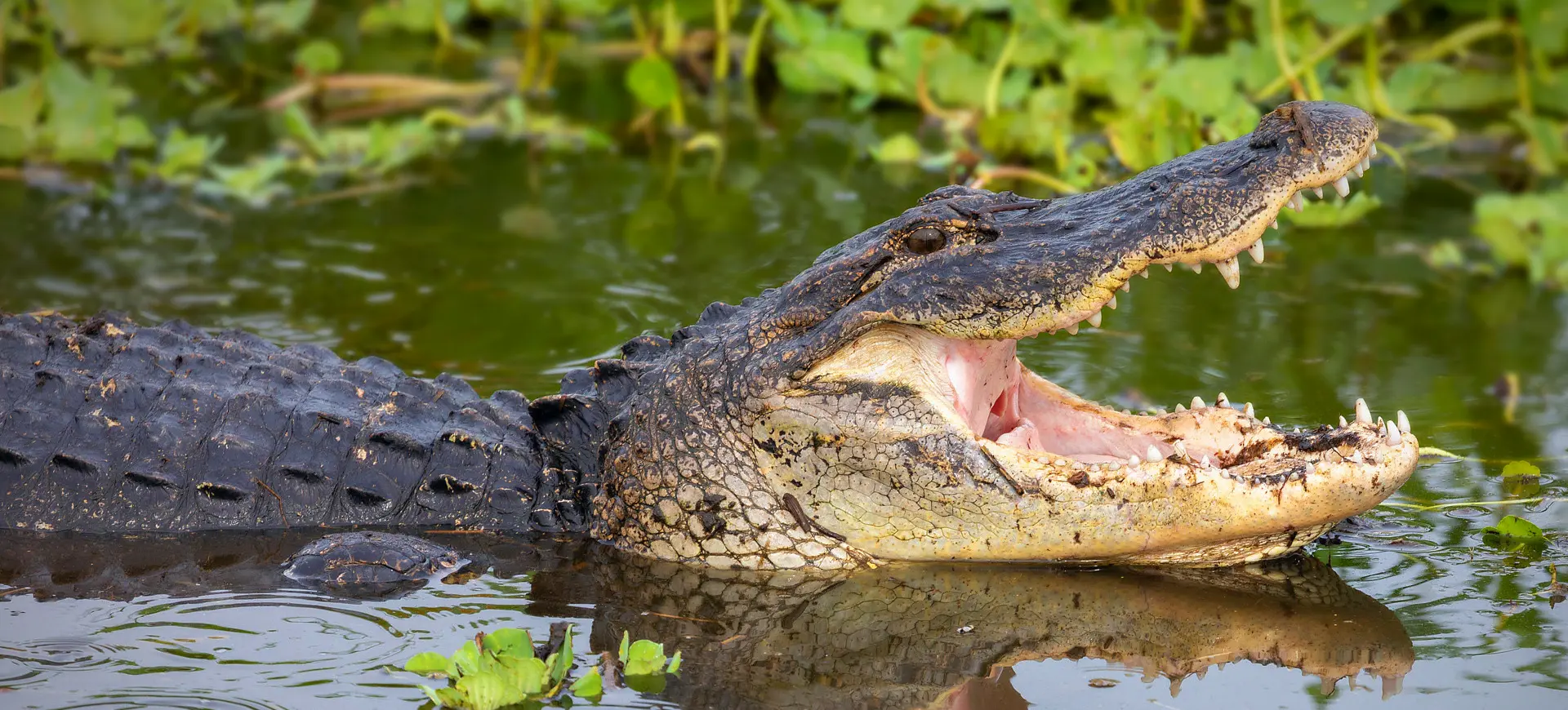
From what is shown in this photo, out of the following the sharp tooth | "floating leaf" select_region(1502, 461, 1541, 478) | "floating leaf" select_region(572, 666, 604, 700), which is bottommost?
"floating leaf" select_region(572, 666, 604, 700)

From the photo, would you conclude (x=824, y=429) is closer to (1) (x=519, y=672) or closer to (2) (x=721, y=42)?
(1) (x=519, y=672)

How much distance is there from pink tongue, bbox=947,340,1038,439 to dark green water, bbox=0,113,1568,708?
0.44 meters

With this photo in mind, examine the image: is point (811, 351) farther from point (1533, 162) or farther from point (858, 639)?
point (1533, 162)

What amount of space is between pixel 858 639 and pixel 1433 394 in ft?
9.15

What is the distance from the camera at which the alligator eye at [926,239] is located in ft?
13.5

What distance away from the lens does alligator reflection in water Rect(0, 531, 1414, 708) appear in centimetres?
373

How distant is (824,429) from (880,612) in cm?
48

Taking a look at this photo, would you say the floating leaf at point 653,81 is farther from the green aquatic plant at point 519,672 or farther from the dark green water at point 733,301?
the green aquatic plant at point 519,672

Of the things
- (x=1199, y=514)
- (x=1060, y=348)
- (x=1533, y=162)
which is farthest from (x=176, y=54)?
(x=1199, y=514)

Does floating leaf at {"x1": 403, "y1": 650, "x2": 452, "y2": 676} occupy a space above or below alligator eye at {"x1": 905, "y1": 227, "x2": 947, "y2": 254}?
below

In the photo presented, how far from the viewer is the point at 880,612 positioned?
4090 mm

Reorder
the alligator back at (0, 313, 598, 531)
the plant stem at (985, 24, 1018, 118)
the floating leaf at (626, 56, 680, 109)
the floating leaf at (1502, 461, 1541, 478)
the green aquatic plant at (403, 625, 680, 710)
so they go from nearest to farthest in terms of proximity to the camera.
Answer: the green aquatic plant at (403, 625, 680, 710) < the alligator back at (0, 313, 598, 531) < the floating leaf at (1502, 461, 1541, 478) < the plant stem at (985, 24, 1018, 118) < the floating leaf at (626, 56, 680, 109)

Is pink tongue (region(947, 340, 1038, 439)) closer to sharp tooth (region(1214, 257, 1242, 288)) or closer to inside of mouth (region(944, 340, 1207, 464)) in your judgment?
inside of mouth (region(944, 340, 1207, 464))

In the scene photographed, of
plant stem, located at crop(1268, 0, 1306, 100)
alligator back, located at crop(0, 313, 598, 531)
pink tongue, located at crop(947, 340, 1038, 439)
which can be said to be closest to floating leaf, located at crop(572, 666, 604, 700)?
alligator back, located at crop(0, 313, 598, 531)
